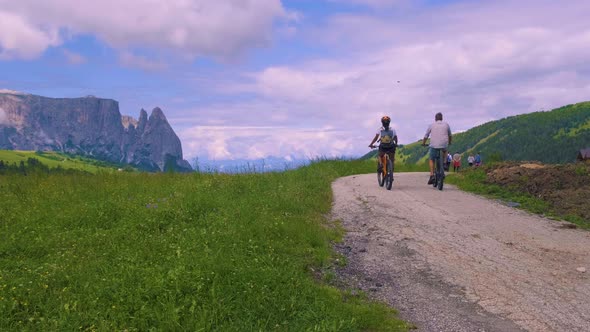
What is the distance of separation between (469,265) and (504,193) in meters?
8.07

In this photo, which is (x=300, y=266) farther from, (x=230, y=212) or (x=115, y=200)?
(x=115, y=200)

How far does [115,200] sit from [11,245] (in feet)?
10.3

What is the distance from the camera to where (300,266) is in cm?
643

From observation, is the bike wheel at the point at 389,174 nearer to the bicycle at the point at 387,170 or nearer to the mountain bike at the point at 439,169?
the bicycle at the point at 387,170

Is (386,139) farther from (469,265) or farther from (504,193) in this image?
(469,265)

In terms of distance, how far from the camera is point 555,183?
543 inches

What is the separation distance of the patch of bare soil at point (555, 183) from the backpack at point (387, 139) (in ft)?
13.4

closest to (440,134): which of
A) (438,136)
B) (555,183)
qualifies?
(438,136)

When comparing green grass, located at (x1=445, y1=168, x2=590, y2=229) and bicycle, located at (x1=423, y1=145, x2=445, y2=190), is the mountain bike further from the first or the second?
green grass, located at (x1=445, y1=168, x2=590, y2=229)

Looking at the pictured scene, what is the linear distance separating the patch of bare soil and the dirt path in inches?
60.9

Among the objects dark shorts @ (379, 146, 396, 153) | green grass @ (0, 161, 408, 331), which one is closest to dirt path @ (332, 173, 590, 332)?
green grass @ (0, 161, 408, 331)

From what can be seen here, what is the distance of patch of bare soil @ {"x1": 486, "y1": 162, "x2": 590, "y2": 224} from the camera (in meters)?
11.5

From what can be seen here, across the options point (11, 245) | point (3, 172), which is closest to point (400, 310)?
point (11, 245)

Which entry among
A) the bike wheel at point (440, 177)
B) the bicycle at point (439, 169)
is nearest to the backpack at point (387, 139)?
the bicycle at point (439, 169)
